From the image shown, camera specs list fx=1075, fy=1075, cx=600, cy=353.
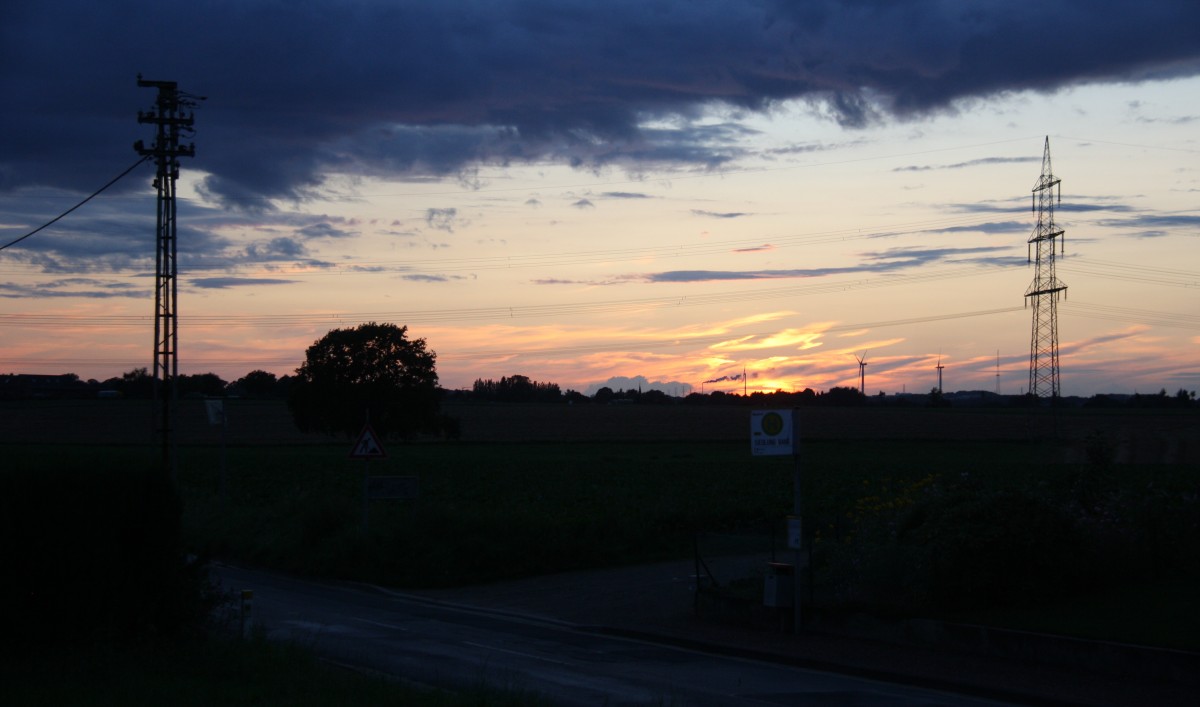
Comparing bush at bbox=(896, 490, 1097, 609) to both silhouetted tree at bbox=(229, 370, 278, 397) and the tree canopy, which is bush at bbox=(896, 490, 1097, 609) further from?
silhouetted tree at bbox=(229, 370, 278, 397)

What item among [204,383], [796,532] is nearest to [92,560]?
[796,532]

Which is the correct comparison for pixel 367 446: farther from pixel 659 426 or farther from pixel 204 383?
pixel 204 383

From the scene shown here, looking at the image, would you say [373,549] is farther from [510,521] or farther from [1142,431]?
Answer: [1142,431]

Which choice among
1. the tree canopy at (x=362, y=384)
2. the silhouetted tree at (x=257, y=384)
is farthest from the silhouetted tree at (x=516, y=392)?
the tree canopy at (x=362, y=384)

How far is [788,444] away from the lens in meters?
15.8

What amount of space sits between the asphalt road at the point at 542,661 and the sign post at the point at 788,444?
1.79 metres

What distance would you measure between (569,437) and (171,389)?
210 feet

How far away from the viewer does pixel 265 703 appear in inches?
356

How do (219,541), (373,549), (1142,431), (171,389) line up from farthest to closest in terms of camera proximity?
(1142,431)
(219,541)
(171,389)
(373,549)

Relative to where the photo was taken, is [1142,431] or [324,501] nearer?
[324,501]

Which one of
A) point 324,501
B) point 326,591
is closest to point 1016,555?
point 326,591

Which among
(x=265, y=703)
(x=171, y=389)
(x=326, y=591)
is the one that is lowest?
(x=326, y=591)

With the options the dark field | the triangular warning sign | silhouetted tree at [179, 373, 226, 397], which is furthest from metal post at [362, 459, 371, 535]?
silhouetted tree at [179, 373, 226, 397]

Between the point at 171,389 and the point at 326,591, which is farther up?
the point at 171,389
